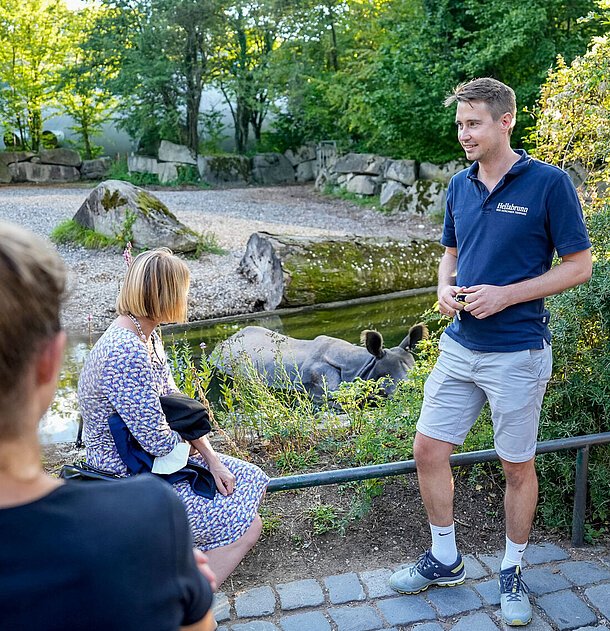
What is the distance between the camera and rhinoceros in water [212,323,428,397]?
246 inches

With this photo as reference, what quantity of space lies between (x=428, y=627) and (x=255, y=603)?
706 millimetres

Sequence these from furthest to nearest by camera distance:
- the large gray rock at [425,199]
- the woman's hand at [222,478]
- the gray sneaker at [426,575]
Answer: the large gray rock at [425,199]
the gray sneaker at [426,575]
the woman's hand at [222,478]

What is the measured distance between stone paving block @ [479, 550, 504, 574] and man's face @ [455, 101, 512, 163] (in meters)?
1.79

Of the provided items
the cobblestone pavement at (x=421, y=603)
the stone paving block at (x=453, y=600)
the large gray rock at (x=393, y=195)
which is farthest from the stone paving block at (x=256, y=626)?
the large gray rock at (x=393, y=195)

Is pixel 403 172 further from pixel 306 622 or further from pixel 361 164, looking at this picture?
pixel 306 622

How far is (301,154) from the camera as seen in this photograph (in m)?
26.2

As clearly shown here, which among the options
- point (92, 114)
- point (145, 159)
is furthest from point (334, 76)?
point (92, 114)

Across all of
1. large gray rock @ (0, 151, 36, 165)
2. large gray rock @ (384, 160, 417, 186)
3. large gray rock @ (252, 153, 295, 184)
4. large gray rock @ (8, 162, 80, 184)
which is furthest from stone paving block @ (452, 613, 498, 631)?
large gray rock @ (0, 151, 36, 165)

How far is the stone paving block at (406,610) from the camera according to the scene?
114 inches

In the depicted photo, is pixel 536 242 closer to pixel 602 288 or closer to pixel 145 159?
pixel 602 288

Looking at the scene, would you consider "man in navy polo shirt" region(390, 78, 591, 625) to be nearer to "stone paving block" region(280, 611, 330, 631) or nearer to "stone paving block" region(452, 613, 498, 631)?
"stone paving block" region(452, 613, 498, 631)

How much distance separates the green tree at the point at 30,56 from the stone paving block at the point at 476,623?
24806 millimetres

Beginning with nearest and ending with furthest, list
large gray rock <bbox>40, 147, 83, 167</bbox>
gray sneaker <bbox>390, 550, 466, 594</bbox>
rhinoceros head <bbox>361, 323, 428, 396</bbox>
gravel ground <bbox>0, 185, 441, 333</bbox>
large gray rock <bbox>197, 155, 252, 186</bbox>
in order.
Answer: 1. gray sneaker <bbox>390, 550, 466, 594</bbox>
2. rhinoceros head <bbox>361, 323, 428, 396</bbox>
3. gravel ground <bbox>0, 185, 441, 333</bbox>
4. large gray rock <bbox>40, 147, 83, 167</bbox>
5. large gray rock <bbox>197, 155, 252, 186</bbox>

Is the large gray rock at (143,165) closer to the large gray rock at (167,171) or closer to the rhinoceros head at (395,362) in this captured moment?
the large gray rock at (167,171)
